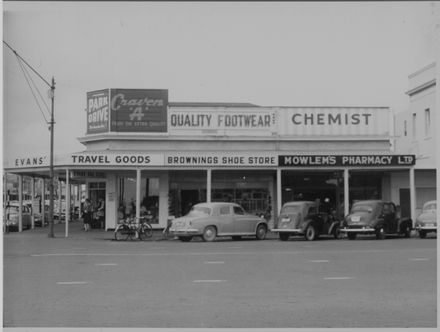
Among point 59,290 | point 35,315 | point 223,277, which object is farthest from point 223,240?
point 35,315

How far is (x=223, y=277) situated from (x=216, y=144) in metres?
19.7

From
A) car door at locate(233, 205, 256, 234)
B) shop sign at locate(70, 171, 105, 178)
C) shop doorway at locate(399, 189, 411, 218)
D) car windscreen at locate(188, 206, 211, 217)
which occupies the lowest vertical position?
car door at locate(233, 205, 256, 234)

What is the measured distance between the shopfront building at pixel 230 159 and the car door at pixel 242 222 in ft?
10.9

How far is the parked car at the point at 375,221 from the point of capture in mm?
26172

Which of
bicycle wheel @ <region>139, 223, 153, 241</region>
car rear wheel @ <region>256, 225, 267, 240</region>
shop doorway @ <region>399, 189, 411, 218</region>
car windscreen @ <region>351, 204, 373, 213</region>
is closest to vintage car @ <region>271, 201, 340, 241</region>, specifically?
car rear wheel @ <region>256, 225, 267, 240</region>

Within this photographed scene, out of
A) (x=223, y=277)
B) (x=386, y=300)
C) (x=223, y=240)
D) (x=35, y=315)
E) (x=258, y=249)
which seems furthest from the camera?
(x=223, y=240)

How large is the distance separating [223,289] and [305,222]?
14.9m

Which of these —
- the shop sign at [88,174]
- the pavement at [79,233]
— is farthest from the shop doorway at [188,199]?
the shop sign at [88,174]

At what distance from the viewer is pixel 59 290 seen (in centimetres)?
1144

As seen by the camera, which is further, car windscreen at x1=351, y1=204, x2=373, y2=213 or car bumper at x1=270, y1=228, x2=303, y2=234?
car windscreen at x1=351, y1=204, x2=373, y2=213

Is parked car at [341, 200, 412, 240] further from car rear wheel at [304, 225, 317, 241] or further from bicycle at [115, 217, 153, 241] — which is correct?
bicycle at [115, 217, 153, 241]

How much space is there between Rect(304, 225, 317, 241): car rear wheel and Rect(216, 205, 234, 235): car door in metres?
2.74

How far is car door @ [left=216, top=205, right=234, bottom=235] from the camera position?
2575 cm

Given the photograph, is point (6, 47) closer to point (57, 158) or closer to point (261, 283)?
point (261, 283)
